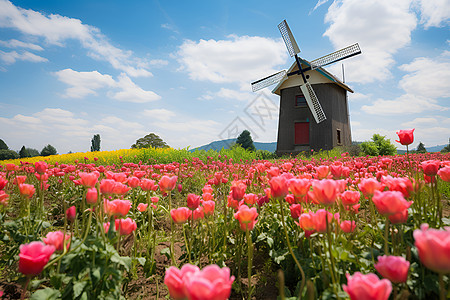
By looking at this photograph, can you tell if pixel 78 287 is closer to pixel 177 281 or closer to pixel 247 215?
pixel 177 281

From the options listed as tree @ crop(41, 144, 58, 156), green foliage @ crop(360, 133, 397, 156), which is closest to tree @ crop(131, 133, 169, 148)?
tree @ crop(41, 144, 58, 156)

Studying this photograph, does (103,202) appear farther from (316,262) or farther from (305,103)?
(305,103)

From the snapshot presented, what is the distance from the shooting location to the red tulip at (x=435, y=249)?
698 mm

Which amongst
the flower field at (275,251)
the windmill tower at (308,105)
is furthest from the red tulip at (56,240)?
the windmill tower at (308,105)

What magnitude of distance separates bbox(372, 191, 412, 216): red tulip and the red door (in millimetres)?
17475

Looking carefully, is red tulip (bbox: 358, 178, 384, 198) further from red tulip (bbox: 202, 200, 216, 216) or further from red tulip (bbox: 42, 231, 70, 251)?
red tulip (bbox: 42, 231, 70, 251)

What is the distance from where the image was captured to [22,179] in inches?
91.9

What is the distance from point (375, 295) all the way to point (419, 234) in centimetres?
23

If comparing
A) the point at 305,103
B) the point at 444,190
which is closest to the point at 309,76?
the point at 305,103

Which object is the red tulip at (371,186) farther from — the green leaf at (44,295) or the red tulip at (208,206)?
the green leaf at (44,295)

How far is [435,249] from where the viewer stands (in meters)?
0.71

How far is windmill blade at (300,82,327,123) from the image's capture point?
17.1 meters

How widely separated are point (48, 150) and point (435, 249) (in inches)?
1961

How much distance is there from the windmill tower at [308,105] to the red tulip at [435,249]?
17.3 meters
